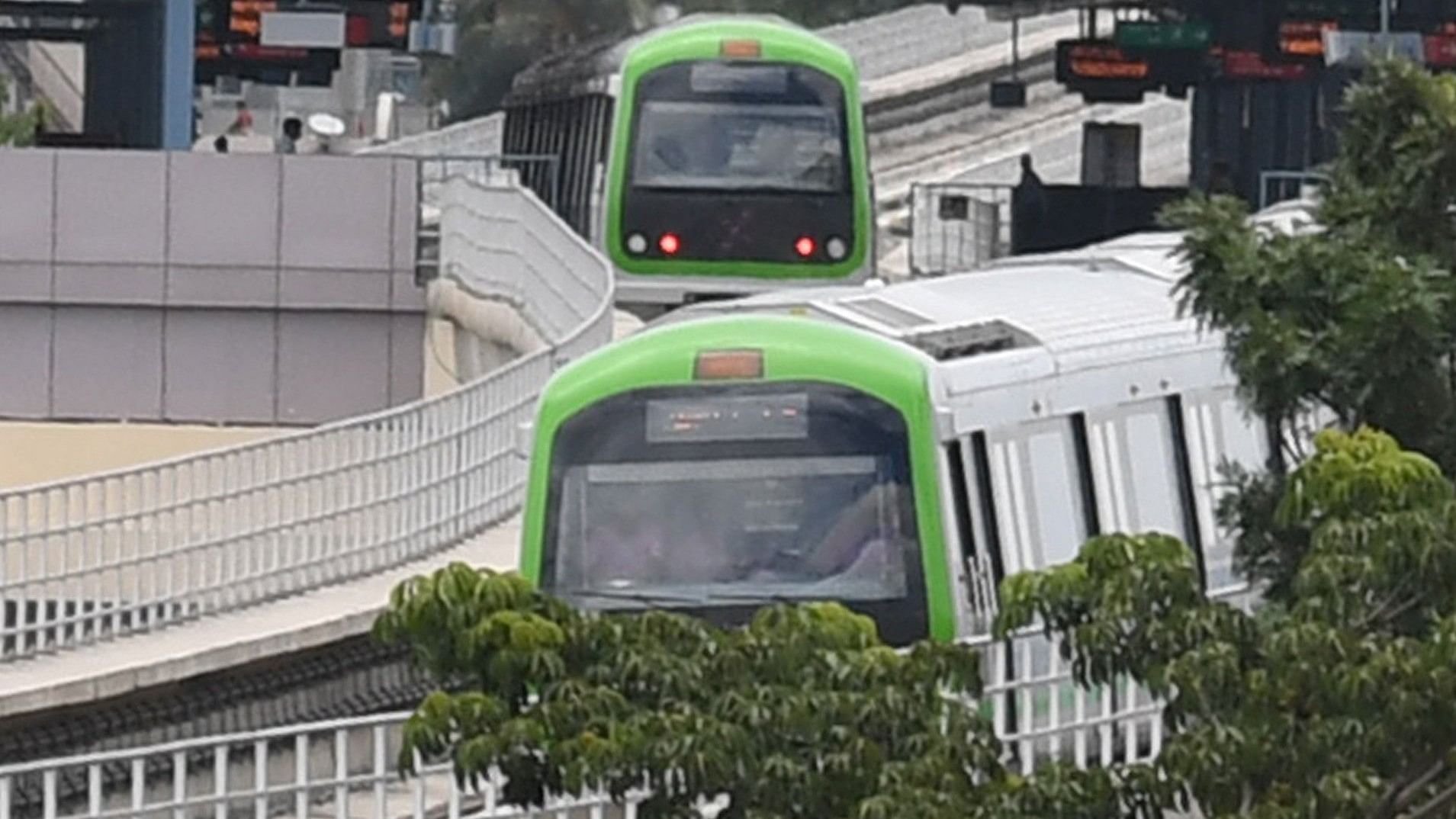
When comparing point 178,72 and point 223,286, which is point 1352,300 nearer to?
point 223,286

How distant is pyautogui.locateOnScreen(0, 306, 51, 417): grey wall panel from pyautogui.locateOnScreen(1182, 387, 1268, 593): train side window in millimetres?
17272

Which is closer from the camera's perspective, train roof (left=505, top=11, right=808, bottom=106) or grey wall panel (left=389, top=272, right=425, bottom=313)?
train roof (left=505, top=11, right=808, bottom=106)

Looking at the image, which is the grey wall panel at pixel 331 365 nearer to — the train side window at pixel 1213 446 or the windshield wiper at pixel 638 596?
the train side window at pixel 1213 446

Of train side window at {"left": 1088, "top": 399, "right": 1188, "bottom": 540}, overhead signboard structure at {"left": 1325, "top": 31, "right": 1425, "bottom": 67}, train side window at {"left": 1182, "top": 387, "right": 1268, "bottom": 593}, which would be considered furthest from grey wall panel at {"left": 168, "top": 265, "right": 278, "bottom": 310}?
train side window at {"left": 1088, "top": 399, "right": 1188, "bottom": 540}

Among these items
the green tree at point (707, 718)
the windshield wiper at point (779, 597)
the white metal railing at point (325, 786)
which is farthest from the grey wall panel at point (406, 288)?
the green tree at point (707, 718)

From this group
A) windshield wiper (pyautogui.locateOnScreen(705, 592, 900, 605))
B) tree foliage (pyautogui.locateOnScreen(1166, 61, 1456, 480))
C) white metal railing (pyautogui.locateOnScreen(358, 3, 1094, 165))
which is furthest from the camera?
white metal railing (pyautogui.locateOnScreen(358, 3, 1094, 165))

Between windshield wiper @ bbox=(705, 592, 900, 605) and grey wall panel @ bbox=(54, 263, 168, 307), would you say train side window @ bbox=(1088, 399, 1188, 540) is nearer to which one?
windshield wiper @ bbox=(705, 592, 900, 605)

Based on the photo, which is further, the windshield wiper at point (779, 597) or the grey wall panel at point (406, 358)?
the grey wall panel at point (406, 358)

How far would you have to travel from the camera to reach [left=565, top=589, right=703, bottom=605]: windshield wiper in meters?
18.7

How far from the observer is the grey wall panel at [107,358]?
121ft

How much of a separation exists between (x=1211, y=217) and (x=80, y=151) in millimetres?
24834

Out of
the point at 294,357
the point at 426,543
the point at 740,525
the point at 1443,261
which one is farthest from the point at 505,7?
the point at 1443,261

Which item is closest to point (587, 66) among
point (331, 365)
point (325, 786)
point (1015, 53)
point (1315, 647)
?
point (331, 365)

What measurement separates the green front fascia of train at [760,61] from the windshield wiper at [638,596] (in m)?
16.3
